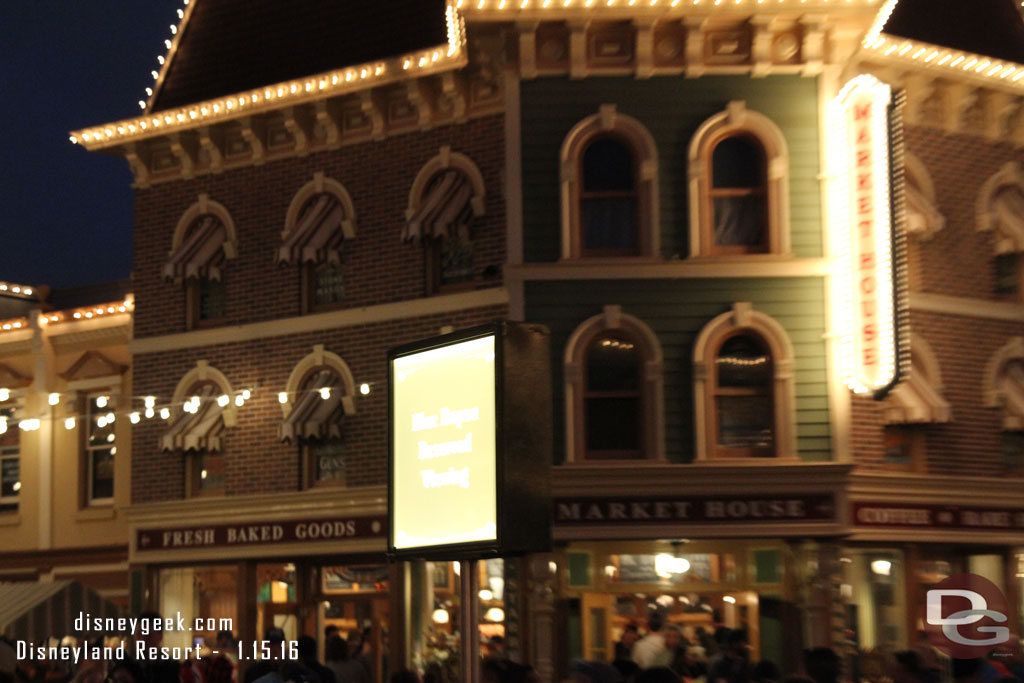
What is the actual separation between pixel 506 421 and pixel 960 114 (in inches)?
523

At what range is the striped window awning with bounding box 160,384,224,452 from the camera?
21672 millimetres

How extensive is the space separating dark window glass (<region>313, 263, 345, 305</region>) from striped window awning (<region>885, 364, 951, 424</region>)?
24.1ft

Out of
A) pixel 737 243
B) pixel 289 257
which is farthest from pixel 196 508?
pixel 737 243

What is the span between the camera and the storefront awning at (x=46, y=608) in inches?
773

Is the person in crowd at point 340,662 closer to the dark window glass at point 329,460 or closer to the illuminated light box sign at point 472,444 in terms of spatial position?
the illuminated light box sign at point 472,444

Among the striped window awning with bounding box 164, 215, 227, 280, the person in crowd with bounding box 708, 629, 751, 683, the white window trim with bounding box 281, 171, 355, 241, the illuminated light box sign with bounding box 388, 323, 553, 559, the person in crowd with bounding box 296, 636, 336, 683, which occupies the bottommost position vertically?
the person in crowd with bounding box 708, 629, 751, 683

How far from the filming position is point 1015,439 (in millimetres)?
20422

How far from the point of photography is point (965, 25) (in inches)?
859

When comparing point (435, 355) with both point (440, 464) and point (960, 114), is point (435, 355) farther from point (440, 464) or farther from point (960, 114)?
point (960, 114)

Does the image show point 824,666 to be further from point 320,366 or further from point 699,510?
point 320,366

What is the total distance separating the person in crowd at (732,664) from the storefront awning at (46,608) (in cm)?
886

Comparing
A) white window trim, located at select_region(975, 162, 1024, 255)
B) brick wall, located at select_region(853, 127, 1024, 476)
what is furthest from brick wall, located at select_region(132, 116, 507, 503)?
white window trim, located at select_region(975, 162, 1024, 255)

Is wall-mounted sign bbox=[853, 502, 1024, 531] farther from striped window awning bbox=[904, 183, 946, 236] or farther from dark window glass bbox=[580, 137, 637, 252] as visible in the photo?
dark window glass bbox=[580, 137, 637, 252]

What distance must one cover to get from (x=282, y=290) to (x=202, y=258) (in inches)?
54.9
